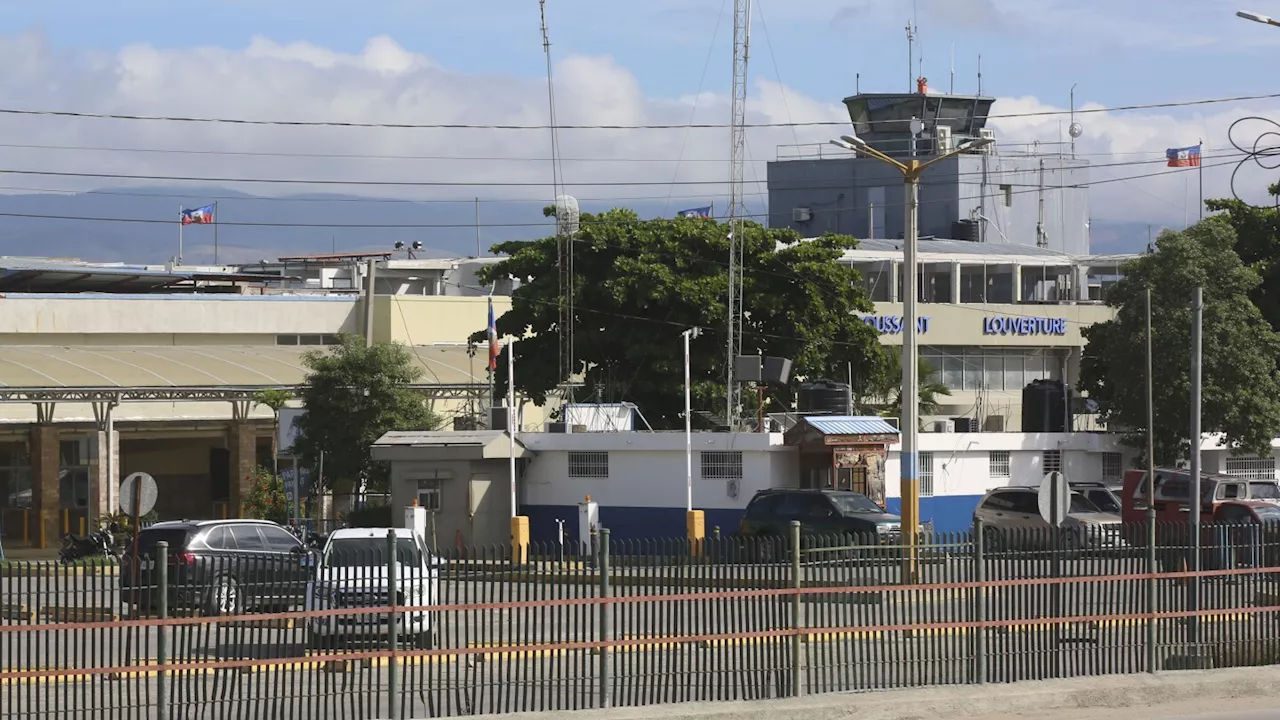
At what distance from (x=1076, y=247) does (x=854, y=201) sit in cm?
1617

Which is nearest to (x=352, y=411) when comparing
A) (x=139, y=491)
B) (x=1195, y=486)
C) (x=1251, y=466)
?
(x=139, y=491)

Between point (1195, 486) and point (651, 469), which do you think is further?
point (651, 469)

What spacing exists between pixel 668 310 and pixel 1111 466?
1419 centimetres

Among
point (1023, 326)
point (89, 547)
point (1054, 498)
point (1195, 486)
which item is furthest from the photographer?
point (1023, 326)

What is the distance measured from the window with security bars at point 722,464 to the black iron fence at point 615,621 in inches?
858

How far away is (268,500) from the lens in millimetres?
47469

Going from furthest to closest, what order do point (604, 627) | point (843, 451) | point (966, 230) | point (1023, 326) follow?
point (966, 230), point (1023, 326), point (843, 451), point (604, 627)

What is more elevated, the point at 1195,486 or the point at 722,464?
the point at 1195,486

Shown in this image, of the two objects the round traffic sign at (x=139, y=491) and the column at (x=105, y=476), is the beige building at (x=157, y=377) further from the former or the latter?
the round traffic sign at (x=139, y=491)

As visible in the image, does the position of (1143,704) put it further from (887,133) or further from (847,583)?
(887,133)

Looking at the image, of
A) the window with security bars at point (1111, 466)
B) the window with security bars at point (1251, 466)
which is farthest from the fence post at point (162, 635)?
the window with security bars at point (1251, 466)

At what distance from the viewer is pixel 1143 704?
17.0 metres

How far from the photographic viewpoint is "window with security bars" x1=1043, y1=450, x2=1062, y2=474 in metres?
46.9

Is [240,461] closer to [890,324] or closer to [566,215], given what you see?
[566,215]
